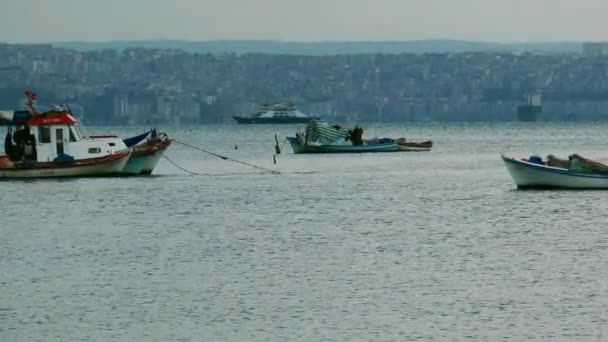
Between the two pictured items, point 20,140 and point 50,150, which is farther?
point 20,140

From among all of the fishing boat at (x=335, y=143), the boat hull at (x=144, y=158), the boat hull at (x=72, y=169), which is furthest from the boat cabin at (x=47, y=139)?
the fishing boat at (x=335, y=143)

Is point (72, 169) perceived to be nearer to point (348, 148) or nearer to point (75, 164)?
point (75, 164)

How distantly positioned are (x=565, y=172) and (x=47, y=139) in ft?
71.0

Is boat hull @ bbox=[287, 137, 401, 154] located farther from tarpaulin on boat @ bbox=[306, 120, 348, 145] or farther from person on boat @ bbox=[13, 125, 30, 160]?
person on boat @ bbox=[13, 125, 30, 160]

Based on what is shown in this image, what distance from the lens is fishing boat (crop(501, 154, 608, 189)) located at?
63.0 meters

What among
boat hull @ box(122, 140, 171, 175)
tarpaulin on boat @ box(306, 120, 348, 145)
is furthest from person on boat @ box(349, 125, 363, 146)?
boat hull @ box(122, 140, 171, 175)

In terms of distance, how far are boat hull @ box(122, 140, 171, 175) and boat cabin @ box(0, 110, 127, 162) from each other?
3294mm

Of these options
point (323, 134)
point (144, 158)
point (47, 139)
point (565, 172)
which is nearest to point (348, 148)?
point (323, 134)

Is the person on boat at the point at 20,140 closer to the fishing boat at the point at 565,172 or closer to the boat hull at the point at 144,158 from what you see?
the boat hull at the point at 144,158

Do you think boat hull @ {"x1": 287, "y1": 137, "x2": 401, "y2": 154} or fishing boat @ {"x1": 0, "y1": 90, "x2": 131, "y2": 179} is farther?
boat hull @ {"x1": 287, "y1": 137, "x2": 401, "y2": 154}

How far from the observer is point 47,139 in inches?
2896

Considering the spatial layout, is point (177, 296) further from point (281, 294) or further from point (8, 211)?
point (8, 211)

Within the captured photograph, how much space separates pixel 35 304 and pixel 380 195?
34641 millimetres

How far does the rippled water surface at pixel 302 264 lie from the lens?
32.7 m
